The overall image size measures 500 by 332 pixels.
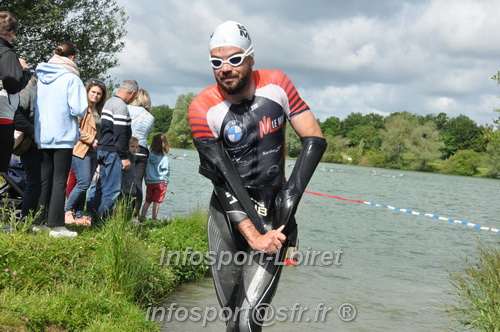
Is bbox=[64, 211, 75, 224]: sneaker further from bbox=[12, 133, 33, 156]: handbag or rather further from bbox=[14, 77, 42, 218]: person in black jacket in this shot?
bbox=[12, 133, 33, 156]: handbag

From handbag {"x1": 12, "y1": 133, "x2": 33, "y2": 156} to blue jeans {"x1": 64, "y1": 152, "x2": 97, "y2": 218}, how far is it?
40.2 inches

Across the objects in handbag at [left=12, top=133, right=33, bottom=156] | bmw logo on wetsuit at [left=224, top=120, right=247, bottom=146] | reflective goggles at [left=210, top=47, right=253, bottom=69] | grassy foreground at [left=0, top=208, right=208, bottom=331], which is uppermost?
reflective goggles at [left=210, top=47, right=253, bottom=69]

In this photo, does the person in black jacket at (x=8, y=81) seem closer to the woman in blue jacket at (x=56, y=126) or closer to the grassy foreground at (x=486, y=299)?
the woman in blue jacket at (x=56, y=126)

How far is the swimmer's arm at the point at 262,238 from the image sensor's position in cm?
321

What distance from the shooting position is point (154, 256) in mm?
6828

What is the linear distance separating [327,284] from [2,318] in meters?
6.70

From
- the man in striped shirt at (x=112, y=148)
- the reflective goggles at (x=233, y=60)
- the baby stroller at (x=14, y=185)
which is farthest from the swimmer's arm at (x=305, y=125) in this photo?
the baby stroller at (x=14, y=185)

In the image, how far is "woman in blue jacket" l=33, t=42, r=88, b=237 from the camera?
6039 millimetres

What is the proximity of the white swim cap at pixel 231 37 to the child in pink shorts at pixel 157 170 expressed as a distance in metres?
6.72

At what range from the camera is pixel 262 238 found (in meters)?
3.26

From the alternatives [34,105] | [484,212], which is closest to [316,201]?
[484,212]

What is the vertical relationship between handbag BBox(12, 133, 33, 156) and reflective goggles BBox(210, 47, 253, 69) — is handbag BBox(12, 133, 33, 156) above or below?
below

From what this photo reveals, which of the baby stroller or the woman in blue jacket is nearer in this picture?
the woman in blue jacket

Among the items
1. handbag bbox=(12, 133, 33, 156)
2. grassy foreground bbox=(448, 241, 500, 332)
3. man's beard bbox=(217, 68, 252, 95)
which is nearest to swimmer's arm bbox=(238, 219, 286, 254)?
man's beard bbox=(217, 68, 252, 95)
